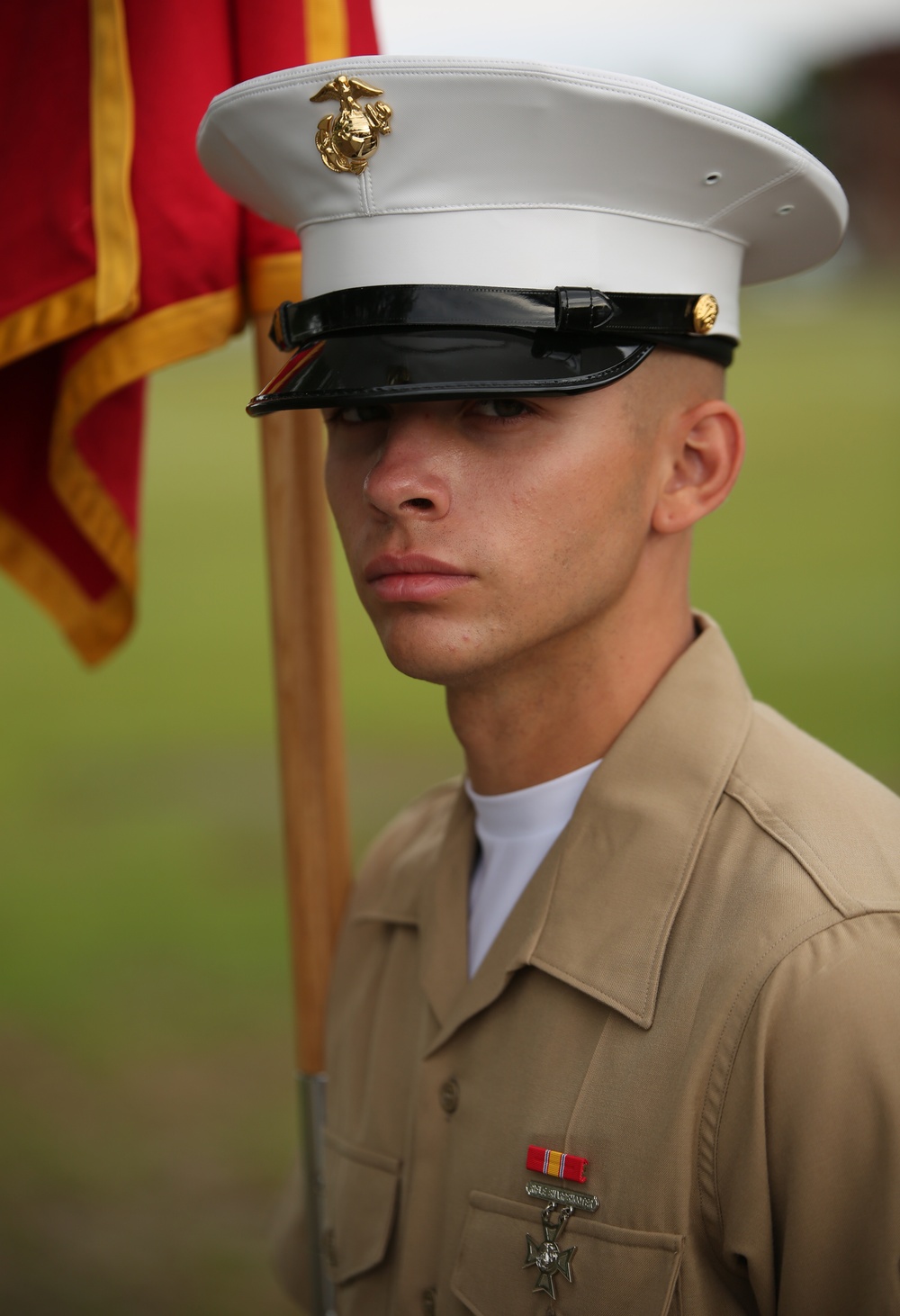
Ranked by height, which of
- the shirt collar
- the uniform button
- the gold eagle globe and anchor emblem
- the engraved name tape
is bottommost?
the engraved name tape

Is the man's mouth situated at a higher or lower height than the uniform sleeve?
higher

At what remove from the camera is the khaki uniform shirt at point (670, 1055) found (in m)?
1.38

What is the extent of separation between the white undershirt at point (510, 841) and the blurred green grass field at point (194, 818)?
2.66m

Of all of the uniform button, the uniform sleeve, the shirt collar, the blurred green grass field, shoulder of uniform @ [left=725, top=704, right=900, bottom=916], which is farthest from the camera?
the blurred green grass field

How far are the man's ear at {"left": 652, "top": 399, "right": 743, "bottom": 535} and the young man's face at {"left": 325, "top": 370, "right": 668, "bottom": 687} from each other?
0.34ft

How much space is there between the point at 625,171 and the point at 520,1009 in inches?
43.2

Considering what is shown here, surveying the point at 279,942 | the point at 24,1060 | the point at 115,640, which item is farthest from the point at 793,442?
the point at 115,640

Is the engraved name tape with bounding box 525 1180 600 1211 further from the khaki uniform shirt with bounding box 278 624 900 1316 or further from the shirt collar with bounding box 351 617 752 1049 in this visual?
the shirt collar with bounding box 351 617 752 1049

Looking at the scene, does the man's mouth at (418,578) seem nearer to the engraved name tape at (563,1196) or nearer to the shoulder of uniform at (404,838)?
the shoulder of uniform at (404,838)

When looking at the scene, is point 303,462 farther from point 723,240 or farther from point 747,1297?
point 747,1297

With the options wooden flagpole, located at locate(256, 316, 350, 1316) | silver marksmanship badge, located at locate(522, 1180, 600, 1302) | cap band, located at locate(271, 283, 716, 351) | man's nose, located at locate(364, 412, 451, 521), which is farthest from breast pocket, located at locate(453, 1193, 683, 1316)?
cap band, located at locate(271, 283, 716, 351)

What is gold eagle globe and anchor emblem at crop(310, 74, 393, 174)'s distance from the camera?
1554 mm

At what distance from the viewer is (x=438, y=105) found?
5.02 feet

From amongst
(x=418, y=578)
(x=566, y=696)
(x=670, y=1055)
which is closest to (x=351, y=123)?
(x=418, y=578)
